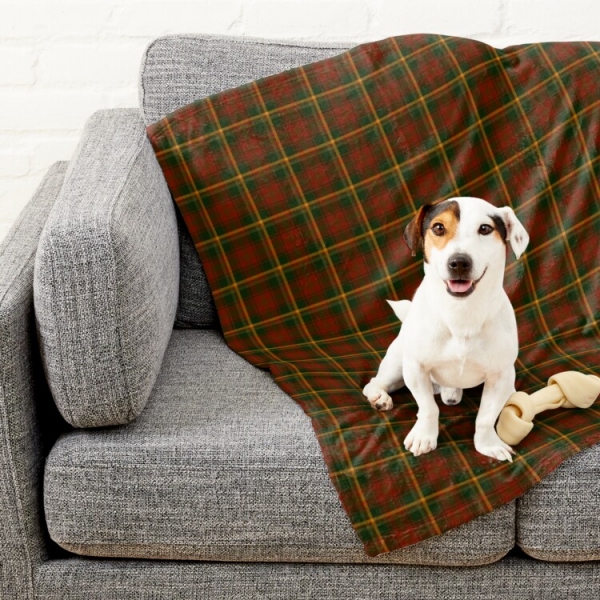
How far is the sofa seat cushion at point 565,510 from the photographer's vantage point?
4.81 ft

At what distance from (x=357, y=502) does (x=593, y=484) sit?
0.38 meters

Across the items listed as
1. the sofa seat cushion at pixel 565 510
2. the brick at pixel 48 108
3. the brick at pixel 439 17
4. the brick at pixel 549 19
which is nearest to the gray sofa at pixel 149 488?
the sofa seat cushion at pixel 565 510

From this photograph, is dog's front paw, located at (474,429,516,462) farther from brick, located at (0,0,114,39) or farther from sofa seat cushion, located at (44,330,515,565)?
brick, located at (0,0,114,39)

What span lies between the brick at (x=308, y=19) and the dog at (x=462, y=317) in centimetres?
92

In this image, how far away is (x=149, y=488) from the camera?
1478mm

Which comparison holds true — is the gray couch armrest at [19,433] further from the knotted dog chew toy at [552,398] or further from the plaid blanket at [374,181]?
the knotted dog chew toy at [552,398]

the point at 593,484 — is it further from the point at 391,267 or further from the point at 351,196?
the point at 351,196

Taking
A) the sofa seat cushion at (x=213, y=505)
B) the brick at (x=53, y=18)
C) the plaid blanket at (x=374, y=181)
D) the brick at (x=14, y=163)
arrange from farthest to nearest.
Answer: the brick at (x=14, y=163)
the brick at (x=53, y=18)
the plaid blanket at (x=374, y=181)
the sofa seat cushion at (x=213, y=505)

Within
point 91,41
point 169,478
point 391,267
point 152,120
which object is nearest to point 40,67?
point 91,41

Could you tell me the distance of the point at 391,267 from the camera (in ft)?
6.32

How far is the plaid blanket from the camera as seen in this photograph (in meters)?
1.89

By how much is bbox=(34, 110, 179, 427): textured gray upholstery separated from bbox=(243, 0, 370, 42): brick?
823 mm

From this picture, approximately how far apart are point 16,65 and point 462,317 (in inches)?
54.0

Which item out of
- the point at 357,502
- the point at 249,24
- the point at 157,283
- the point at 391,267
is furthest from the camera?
the point at 249,24
